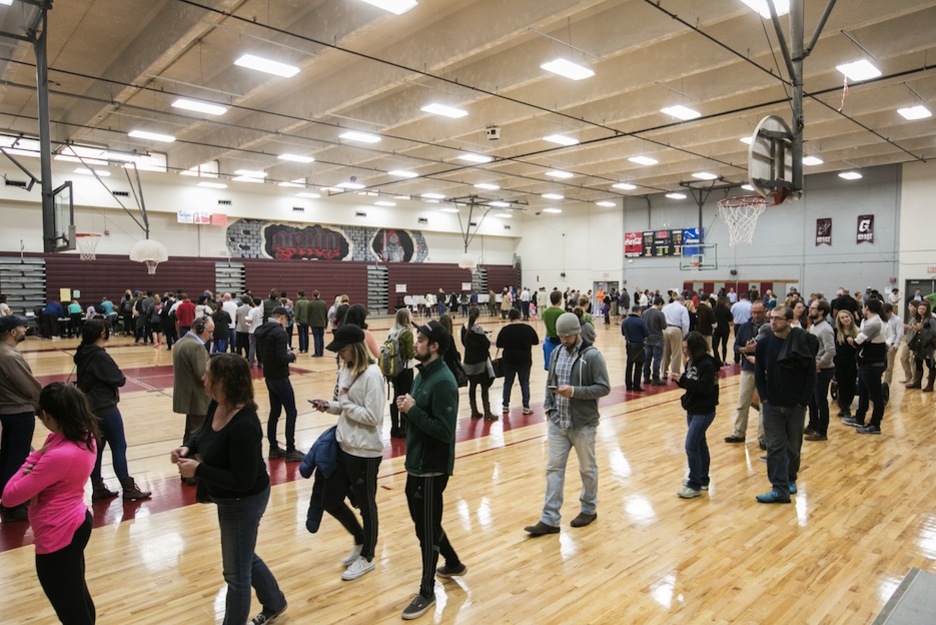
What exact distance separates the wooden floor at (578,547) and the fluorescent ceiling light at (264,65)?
587cm

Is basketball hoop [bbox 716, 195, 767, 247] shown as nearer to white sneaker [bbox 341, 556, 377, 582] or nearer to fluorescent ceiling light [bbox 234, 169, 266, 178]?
fluorescent ceiling light [bbox 234, 169, 266, 178]

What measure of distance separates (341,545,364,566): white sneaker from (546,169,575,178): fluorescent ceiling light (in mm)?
17394

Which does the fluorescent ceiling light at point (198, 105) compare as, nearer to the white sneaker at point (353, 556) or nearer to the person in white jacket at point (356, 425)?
the person in white jacket at point (356, 425)

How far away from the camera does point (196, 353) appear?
4.83 metres

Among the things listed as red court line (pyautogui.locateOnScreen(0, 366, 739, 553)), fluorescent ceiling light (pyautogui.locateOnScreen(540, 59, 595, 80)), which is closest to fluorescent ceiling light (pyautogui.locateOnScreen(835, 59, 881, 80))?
fluorescent ceiling light (pyautogui.locateOnScreen(540, 59, 595, 80))

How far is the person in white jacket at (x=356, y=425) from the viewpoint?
335 cm

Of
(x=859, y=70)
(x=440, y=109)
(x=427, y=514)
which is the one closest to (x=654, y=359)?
(x=859, y=70)

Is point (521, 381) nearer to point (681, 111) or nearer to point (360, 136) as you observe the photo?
point (681, 111)

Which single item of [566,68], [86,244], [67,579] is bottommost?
[67,579]

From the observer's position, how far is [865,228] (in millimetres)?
20172

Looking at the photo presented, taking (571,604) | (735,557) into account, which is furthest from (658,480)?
(571,604)

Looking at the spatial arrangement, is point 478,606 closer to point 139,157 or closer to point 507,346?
point 507,346

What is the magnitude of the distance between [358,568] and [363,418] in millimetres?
976

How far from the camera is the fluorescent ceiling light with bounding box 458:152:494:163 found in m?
17.2
